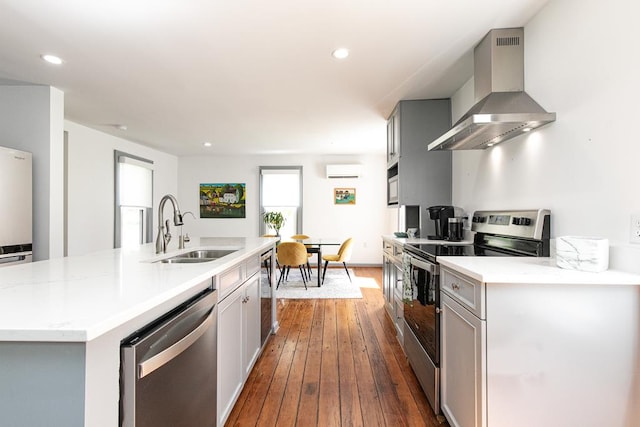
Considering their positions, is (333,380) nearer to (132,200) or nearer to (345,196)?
(345,196)

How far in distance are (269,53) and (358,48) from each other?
2.23 ft

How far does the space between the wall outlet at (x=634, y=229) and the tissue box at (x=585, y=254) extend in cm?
8

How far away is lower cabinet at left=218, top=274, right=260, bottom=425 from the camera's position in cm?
161

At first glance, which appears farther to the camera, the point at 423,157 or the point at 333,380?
the point at 423,157

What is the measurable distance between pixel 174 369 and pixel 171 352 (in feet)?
0.32

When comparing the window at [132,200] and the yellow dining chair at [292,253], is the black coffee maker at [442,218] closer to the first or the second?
the yellow dining chair at [292,253]

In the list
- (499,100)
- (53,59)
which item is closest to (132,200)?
(53,59)

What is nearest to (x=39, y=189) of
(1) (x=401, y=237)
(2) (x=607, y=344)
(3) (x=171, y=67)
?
(3) (x=171, y=67)

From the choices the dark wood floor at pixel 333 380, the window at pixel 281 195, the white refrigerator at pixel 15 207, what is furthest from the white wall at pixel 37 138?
the window at pixel 281 195

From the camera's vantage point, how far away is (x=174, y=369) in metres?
1.09

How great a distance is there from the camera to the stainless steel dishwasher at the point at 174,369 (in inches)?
35.1

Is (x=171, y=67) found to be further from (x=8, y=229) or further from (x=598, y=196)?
(x=598, y=196)

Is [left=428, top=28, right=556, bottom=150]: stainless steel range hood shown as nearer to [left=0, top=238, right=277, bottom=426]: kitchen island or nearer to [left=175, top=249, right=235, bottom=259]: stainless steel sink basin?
[left=175, top=249, right=235, bottom=259]: stainless steel sink basin

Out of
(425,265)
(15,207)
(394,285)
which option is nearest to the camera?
(425,265)
